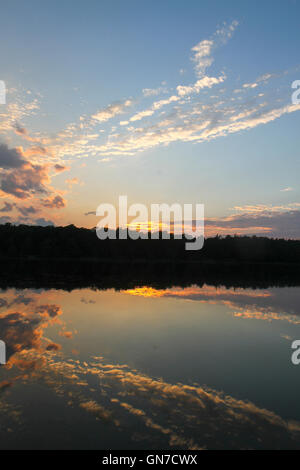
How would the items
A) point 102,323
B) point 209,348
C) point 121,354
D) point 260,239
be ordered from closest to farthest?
1. point 121,354
2. point 209,348
3. point 102,323
4. point 260,239

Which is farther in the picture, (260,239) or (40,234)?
(260,239)

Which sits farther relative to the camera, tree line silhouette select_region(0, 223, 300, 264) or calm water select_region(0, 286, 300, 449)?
tree line silhouette select_region(0, 223, 300, 264)

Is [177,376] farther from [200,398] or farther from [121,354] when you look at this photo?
[121,354]

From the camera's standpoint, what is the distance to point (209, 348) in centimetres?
1551

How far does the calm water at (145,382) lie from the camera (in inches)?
307

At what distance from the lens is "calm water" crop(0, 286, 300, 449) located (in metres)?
7.79

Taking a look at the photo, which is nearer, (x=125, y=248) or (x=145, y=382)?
(x=145, y=382)

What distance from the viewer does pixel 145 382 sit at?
10.9m

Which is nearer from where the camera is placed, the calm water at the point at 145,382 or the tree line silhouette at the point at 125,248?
the calm water at the point at 145,382
